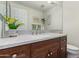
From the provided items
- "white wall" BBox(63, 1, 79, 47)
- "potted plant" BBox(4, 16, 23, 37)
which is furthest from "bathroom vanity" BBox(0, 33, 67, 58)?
"white wall" BBox(63, 1, 79, 47)

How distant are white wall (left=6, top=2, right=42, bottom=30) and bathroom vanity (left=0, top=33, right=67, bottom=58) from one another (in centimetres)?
53

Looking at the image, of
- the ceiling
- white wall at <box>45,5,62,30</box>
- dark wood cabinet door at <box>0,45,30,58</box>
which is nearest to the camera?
dark wood cabinet door at <box>0,45,30,58</box>

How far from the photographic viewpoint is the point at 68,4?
2.71 metres

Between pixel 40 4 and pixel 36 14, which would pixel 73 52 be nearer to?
pixel 36 14

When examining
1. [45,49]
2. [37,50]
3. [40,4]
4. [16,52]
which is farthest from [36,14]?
[16,52]

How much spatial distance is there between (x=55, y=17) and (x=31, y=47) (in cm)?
154

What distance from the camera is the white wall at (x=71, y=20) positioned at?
2611mm

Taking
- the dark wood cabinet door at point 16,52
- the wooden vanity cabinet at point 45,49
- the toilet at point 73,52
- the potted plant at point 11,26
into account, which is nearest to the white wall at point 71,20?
the toilet at point 73,52

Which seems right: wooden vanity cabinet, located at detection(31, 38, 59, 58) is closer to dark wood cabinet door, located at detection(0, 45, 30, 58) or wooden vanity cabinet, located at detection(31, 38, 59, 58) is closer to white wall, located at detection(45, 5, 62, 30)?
dark wood cabinet door, located at detection(0, 45, 30, 58)

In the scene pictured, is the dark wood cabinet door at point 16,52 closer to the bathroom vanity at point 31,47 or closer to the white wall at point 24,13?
the bathroom vanity at point 31,47

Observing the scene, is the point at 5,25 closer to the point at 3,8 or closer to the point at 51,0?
the point at 3,8

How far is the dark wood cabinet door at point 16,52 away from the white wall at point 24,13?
720mm

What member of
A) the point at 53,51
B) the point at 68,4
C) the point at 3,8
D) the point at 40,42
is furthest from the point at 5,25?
the point at 68,4

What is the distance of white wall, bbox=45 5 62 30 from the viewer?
2.37 m
